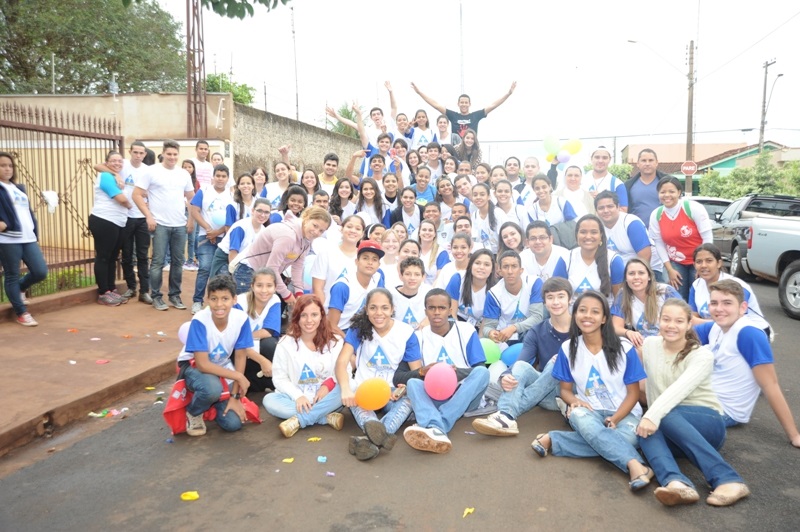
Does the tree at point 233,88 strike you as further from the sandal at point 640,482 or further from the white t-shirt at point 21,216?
the sandal at point 640,482

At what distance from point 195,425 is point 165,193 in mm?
4289

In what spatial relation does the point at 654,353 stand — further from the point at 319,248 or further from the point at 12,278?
the point at 12,278

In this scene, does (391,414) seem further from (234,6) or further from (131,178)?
(131,178)

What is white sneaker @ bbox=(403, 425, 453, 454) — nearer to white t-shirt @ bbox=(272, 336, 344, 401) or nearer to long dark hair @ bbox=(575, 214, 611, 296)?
white t-shirt @ bbox=(272, 336, 344, 401)

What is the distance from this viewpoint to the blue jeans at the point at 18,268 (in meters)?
6.83

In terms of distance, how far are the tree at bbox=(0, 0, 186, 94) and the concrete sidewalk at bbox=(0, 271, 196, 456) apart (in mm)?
20423

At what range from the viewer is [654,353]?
4.42m

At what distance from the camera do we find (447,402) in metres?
4.84

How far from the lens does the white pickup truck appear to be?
9.38 m

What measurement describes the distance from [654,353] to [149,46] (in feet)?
94.7

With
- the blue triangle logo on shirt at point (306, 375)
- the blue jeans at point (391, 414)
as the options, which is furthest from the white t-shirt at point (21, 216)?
the blue jeans at point (391, 414)

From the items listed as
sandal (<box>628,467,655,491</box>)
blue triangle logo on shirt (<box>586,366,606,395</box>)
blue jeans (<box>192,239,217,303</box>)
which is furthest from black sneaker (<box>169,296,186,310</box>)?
sandal (<box>628,467,655,491</box>)

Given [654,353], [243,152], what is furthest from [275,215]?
[243,152]

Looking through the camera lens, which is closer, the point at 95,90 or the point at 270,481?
the point at 270,481
